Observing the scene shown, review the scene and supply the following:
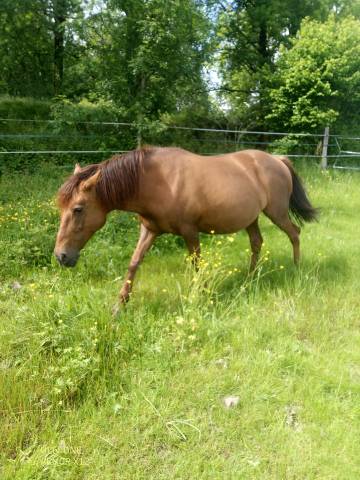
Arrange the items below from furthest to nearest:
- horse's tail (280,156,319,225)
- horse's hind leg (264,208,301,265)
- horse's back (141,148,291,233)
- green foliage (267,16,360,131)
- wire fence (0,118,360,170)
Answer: green foliage (267,16,360,131), wire fence (0,118,360,170), horse's tail (280,156,319,225), horse's hind leg (264,208,301,265), horse's back (141,148,291,233)

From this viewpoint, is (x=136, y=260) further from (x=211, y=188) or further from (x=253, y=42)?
(x=253, y=42)

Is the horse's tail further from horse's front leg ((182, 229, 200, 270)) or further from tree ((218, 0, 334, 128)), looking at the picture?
tree ((218, 0, 334, 128))

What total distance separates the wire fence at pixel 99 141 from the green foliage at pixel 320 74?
26.2 inches

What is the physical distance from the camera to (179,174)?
148 inches

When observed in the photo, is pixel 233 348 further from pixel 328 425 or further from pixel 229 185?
pixel 229 185

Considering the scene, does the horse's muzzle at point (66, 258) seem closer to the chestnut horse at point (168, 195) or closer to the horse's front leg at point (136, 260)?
the chestnut horse at point (168, 195)

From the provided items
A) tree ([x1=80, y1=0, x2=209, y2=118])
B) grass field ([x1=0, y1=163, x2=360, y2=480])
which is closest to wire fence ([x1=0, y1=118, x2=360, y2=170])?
tree ([x1=80, y1=0, x2=209, y2=118])

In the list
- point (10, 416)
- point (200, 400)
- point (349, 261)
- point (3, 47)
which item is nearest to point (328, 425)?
point (200, 400)

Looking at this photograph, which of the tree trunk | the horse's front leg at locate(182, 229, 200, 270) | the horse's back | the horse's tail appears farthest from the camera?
the tree trunk

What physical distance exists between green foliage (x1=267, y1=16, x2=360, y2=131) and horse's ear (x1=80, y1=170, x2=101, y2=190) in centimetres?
871

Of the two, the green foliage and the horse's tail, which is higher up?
the green foliage

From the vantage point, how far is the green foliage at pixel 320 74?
10.2 m

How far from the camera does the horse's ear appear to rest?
3238 millimetres

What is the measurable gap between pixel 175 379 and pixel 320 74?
10.2 m
